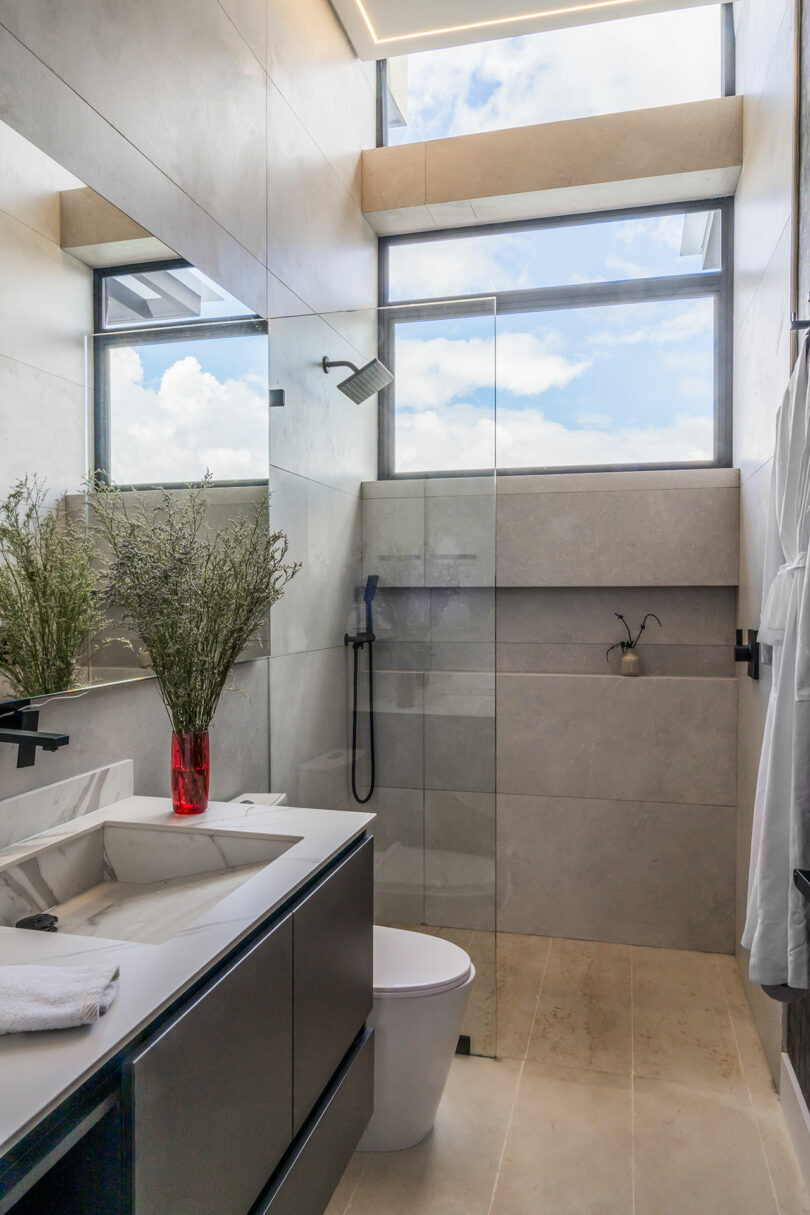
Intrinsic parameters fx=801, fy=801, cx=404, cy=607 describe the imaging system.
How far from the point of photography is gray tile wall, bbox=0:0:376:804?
1.55 metres

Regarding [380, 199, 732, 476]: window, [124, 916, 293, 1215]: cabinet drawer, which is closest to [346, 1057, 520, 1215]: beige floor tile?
[124, 916, 293, 1215]: cabinet drawer

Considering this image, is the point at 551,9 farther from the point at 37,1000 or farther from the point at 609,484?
the point at 37,1000

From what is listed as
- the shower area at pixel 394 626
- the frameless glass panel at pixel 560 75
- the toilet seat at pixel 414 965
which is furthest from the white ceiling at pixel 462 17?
the toilet seat at pixel 414 965

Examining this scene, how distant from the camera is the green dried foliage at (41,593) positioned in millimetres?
1407

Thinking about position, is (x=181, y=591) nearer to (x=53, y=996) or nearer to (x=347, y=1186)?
(x=53, y=996)

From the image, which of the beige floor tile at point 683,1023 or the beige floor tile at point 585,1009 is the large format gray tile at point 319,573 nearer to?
the beige floor tile at point 585,1009

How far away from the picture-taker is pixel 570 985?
283 cm

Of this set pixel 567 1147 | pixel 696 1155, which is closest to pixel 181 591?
pixel 567 1147

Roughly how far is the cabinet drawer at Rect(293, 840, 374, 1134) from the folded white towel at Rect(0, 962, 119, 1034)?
1.43ft

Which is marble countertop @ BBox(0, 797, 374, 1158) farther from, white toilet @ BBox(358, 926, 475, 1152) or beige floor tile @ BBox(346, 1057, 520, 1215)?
beige floor tile @ BBox(346, 1057, 520, 1215)

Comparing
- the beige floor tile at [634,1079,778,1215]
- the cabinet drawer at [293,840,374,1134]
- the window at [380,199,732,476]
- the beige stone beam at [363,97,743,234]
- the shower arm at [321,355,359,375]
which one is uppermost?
the beige stone beam at [363,97,743,234]

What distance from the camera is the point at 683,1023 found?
258 cm

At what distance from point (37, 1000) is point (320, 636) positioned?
166 centimetres

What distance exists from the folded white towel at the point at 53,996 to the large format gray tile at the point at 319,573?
1544 mm
